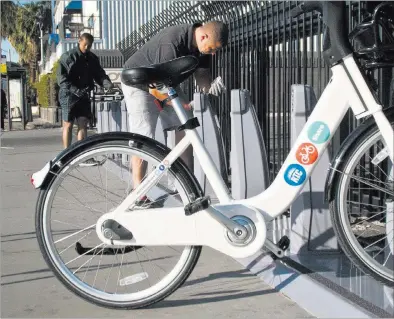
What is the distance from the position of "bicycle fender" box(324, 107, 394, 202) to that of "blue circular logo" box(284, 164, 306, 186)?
143 millimetres

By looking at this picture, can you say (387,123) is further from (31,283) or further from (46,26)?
(46,26)

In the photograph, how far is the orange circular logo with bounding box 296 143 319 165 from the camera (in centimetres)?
367

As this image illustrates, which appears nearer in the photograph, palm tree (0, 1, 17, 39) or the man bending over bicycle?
the man bending over bicycle

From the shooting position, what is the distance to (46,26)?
81688mm

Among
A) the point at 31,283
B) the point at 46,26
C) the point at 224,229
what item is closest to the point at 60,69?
Result: the point at 31,283

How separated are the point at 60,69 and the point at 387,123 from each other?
7.37 meters

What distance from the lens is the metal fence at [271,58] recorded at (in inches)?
253

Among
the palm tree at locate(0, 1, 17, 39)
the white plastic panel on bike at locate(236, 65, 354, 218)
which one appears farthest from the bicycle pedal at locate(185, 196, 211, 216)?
the palm tree at locate(0, 1, 17, 39)

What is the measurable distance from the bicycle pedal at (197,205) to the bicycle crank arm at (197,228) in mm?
24

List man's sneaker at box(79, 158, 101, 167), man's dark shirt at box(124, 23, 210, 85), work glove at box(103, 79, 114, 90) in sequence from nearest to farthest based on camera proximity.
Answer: man's sneaker at box(79, 158, 101, 167) < man's dark shirt at box(124, 23, 210, 85) < work glove at box(103, 79, 114, 90)

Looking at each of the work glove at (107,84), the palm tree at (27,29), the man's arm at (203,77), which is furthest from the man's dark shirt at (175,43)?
the palm tree at (27,29)

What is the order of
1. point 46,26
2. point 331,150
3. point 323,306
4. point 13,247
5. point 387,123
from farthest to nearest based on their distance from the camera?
point 46,26 < point 13,247 < point 331,150 < point 323,306 < point 387,123

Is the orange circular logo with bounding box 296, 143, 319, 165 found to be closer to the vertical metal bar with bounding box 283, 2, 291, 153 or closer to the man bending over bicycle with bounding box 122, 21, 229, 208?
the man bending over bicycle with bounding box 122, 21, 229, 208

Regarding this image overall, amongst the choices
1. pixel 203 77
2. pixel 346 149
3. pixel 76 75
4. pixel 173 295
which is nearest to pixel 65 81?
pixel 76 75
